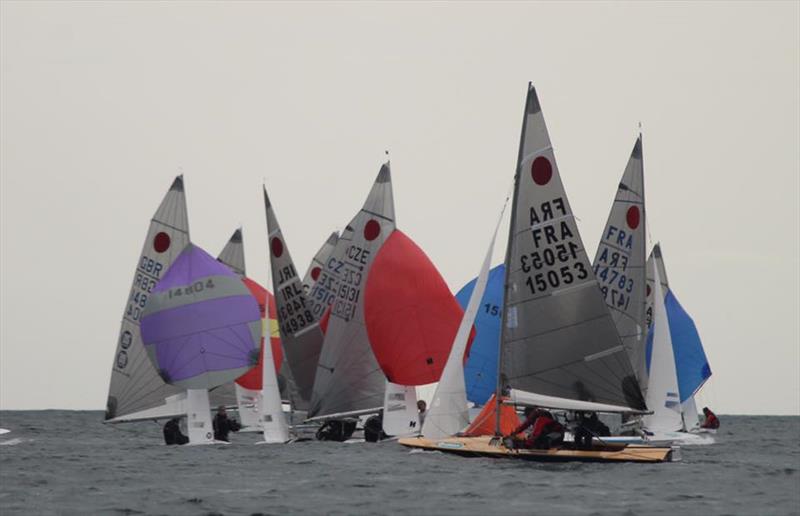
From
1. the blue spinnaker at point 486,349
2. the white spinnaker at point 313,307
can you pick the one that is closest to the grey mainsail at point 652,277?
the blue spinnaker at point 486,349

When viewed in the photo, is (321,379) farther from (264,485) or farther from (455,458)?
(264,485)

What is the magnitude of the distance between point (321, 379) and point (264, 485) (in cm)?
1559

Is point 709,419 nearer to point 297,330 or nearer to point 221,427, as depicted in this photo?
point 297,330

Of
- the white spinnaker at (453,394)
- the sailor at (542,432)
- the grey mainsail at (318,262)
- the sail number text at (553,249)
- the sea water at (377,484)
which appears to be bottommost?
the sea water at (377,484)

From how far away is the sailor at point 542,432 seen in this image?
3262 cm

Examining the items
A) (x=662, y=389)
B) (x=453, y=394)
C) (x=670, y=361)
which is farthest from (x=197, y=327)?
(x=670, y=361)

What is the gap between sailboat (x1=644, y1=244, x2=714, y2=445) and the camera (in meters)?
44.9

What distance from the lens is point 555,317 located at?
111ft

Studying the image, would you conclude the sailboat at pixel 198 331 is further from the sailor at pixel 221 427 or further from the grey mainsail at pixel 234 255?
the grey mainsail at pixel 234 255

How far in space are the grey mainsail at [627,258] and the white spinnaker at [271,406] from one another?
32.9 feet

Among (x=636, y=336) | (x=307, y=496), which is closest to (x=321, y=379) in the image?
(x=636, y=336)

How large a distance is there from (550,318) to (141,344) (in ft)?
54.3

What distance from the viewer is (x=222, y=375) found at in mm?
43312

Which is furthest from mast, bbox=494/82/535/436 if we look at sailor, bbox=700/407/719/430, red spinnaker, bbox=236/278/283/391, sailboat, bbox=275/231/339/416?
sailor, bbox=700/407/719/430
